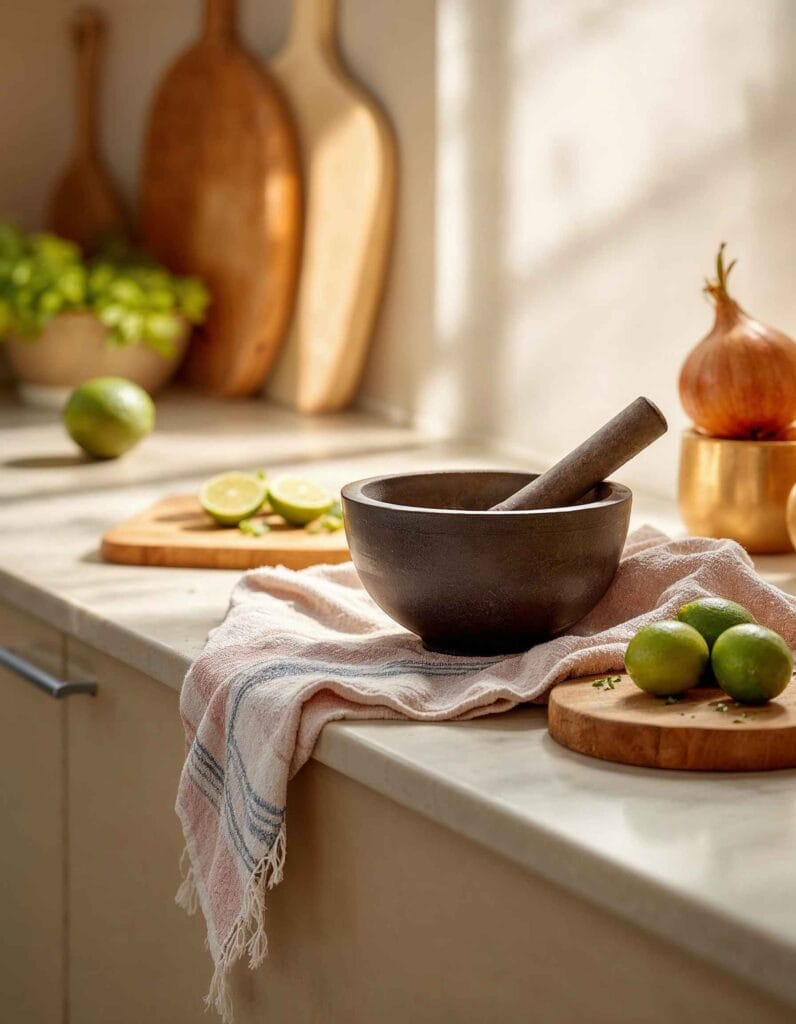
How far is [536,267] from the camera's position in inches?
78.0

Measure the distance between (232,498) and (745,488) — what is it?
19.4 inches

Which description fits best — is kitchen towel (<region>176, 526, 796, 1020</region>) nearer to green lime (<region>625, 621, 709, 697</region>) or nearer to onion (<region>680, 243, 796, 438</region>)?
green lime (<region>625, 621, 709, 697</region>)

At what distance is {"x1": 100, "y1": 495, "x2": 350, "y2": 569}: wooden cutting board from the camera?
1.40 metres

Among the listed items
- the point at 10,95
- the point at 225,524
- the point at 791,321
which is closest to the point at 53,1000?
the point at 225,524

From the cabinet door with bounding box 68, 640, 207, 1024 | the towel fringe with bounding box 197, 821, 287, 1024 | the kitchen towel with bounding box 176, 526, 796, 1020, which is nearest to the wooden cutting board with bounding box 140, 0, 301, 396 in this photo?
the cabinet door with bounding box 68, 640, 207, 1024

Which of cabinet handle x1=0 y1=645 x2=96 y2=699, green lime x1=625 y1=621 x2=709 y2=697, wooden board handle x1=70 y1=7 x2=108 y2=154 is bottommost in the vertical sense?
cabinet handle x1=0 y1=645 x2=96 y2=699

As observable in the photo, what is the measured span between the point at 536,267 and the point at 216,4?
85 cm

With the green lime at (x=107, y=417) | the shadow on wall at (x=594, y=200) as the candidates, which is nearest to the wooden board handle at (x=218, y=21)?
the shadow on wall at (x=594, y=200)

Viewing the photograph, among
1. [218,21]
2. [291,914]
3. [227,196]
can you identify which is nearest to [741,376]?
[291,914]

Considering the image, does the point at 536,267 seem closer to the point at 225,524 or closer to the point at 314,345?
the point at 314,345

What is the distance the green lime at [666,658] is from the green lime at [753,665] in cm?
2

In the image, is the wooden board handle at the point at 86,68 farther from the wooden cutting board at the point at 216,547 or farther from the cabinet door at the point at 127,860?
the cabinet door at the point at 127,860

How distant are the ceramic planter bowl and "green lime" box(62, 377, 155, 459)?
446 mm

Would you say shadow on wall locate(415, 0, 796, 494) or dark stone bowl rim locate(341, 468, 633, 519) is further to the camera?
shadow on wall locate(415, 0, 796, 494)
